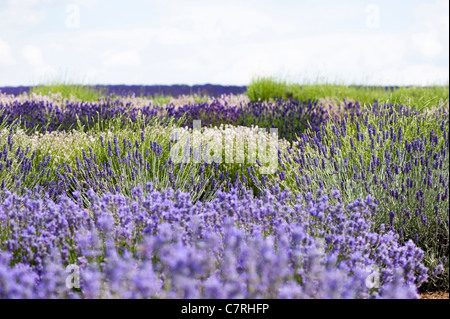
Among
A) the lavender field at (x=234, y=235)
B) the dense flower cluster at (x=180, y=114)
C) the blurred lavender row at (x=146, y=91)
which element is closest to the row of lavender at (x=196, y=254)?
the lavender field at (x=234, y=235)

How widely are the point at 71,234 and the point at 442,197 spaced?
2166 mm

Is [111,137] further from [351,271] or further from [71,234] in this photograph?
[351,271]

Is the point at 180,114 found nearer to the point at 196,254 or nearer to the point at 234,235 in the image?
the point at 234,235

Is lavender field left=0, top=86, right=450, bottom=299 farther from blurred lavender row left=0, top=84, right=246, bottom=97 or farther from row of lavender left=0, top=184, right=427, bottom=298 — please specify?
blurred lavender row left=0, top=84, right=246, bottom=97

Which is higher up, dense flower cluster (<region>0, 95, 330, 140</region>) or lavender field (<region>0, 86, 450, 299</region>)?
dense flower cluster (<region>0, 95, 330, 140</region>)

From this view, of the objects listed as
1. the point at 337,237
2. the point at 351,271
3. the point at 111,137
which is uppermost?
the point at 111,137

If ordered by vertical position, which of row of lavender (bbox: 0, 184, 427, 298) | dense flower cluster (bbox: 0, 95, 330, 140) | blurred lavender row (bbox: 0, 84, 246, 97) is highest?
blurred lavender row (bbox: 0, 84, 246, 97)

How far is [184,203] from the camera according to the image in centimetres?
247

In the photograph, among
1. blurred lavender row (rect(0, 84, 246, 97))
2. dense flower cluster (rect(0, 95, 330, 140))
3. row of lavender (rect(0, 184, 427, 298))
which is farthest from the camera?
blurred lavender row (rect(0, 84, 246, 97))

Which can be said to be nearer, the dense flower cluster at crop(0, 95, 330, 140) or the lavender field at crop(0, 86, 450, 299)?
the lavender field at crop(0, 86, 450, 299)

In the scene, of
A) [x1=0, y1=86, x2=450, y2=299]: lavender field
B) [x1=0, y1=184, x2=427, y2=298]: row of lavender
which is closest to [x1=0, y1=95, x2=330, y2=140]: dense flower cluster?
[x1=0, y1=86, x2=450, y2=299]: lavender field
